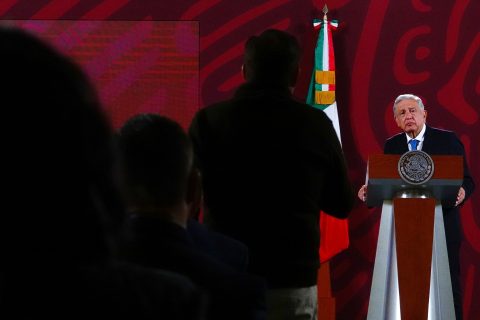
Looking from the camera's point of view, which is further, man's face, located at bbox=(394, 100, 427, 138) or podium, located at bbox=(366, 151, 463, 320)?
man's face, located at bbox=(394, 100, 427, 138)

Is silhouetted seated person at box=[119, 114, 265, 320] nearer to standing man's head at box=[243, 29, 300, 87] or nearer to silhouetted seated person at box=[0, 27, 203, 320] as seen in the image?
silhouetted seated person at box=[0, 27, 203, 320]

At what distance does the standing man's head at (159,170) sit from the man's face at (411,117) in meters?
3.84

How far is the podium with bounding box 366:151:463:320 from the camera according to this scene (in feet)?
13.8

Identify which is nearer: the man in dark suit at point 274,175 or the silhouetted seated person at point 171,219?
the silhouetted seated person at point 171,219

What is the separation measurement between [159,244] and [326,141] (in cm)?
111

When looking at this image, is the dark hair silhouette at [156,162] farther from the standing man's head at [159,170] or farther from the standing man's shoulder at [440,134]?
the standing man's shoulder at [440,134]

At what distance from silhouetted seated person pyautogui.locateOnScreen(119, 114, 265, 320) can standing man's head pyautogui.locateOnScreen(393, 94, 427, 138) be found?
12.7 feet

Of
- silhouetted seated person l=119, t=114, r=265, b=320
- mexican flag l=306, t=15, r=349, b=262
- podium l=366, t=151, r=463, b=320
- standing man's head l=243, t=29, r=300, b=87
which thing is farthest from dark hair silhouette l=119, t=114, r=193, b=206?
mexican flag l=306, t=15, r=349, b=262

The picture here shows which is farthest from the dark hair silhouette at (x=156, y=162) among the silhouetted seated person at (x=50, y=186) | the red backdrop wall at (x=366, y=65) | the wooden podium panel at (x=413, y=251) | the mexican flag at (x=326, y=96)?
the red backdrop wall at (x=366, y=65)

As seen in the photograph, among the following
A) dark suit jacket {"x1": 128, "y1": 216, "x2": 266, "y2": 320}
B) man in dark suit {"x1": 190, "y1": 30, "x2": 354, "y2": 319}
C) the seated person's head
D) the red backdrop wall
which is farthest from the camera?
the red backdrop wall

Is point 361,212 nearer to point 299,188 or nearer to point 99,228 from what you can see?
point 299,188

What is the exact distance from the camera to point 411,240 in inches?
172

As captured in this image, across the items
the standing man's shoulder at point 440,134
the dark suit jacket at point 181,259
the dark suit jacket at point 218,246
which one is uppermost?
the dark suit jacket at point 181,259

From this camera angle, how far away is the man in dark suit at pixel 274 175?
2.27 metres
